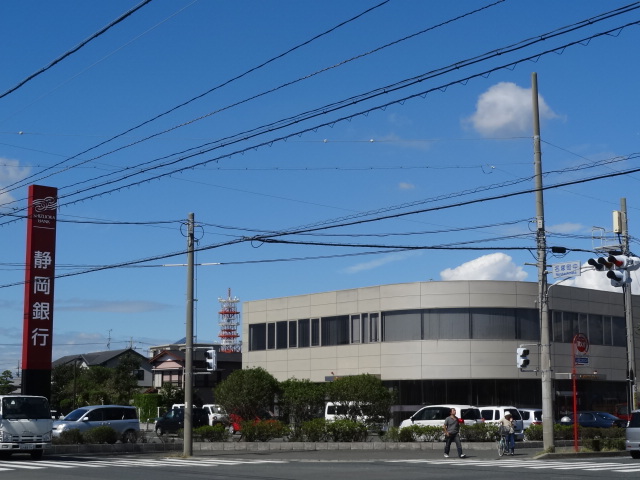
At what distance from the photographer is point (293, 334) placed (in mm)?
60938

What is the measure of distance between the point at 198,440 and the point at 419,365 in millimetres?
18933

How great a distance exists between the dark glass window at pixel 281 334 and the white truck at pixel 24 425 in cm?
3248

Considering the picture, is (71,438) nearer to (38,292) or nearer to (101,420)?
(101,420)

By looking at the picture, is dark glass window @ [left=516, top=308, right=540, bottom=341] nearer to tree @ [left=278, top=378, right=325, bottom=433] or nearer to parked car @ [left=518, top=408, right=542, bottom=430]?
parked car @ [left=518, top=408, right=542, bottom=430]

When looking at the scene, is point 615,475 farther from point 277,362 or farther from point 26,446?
point 277,362

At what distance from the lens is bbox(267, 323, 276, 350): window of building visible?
62312 millimetres

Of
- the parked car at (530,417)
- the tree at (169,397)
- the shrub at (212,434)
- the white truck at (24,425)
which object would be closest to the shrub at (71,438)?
the white truck at (24,425)

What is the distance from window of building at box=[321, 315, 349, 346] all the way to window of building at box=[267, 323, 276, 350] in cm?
495

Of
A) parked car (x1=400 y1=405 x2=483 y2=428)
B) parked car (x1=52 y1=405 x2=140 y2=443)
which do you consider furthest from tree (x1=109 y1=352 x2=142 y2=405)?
parked car (x1=400 y1=405 x2=483 y2=428)

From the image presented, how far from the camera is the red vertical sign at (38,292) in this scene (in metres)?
37.3

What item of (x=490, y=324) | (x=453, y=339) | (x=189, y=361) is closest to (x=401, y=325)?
(x=453, y=339)

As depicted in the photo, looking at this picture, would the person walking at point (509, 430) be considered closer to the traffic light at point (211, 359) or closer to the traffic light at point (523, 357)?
the traffic light at point (523, 357)

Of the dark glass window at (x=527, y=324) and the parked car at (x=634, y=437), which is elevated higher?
the dark glass window at (x=527, y=324)

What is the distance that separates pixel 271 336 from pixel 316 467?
3815cm
